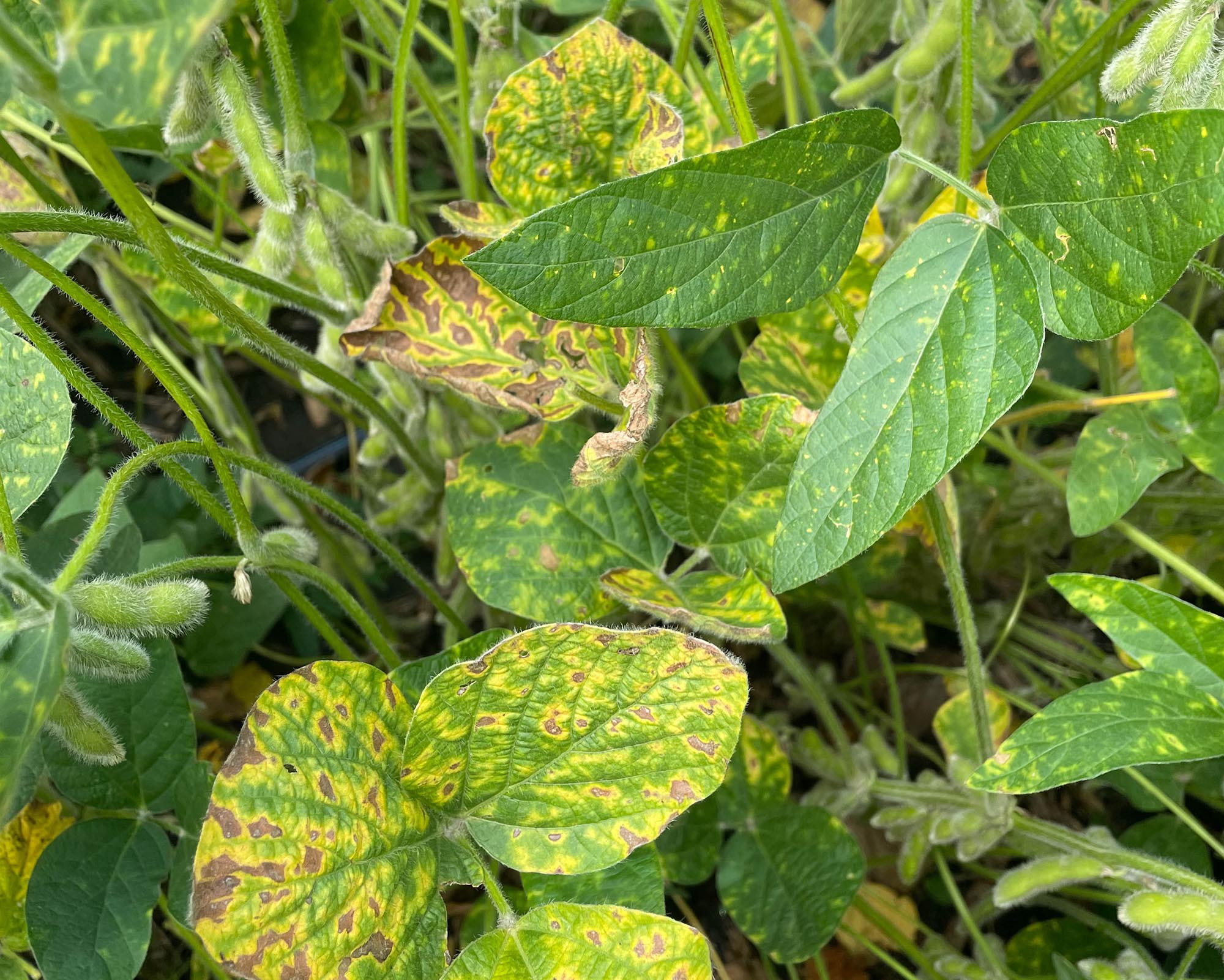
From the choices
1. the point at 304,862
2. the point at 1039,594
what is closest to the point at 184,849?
the point at 304,862

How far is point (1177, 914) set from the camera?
0.83 meters

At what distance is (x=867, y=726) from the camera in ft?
4.11

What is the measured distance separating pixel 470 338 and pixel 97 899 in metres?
0.65

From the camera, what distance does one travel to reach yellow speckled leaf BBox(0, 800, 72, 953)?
983mm

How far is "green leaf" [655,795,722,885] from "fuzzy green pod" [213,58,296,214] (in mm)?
808

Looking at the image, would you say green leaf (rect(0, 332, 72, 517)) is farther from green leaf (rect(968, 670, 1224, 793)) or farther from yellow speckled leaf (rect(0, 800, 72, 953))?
green leaf (rect(968, 670, 1224, 793))

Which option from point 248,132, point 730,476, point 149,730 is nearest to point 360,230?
point 248,132

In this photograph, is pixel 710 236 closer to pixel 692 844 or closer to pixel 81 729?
pixel 81 729

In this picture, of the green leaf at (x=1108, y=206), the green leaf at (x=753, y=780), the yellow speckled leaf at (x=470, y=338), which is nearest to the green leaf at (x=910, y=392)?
the green leaf at (x=1108, y=206)

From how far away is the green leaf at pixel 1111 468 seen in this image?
3.26 ft

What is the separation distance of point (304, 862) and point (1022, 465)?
104 cm

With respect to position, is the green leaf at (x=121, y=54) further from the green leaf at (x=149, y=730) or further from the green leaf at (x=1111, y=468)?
the green leaf at (x=1111, y=468)

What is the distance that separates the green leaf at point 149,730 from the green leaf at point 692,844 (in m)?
0.54

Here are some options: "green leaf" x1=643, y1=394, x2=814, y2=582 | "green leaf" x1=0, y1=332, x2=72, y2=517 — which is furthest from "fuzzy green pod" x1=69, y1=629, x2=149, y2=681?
"green leaf" x1=643, y1=394, x2=814, y2=582
